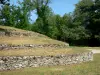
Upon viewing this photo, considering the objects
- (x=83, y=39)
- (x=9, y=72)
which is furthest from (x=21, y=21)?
(x=9, y=72)

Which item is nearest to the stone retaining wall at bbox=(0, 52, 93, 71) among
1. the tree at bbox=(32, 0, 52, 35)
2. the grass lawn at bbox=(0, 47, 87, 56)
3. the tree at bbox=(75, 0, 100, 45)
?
the grass lawn at bbox=(0, 47, 87, 56)

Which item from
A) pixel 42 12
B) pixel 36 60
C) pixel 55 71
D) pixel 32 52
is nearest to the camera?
pixel 55 71

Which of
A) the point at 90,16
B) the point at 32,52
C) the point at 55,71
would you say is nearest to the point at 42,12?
the point at 90,16

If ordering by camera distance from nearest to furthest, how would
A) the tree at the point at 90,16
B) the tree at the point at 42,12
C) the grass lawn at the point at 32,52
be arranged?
1. the grass lawn at the point at 32,52
2. the tree at the point at 90,16
3. the tree at the point at 42,12

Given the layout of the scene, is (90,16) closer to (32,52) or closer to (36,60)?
(32,52)

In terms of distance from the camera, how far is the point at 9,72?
19266mm

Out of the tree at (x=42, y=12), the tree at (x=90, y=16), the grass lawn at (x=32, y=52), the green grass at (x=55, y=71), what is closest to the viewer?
the green grass at (x=55, y=71)

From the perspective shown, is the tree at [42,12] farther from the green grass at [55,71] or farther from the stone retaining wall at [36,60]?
the green grass at [55,71]

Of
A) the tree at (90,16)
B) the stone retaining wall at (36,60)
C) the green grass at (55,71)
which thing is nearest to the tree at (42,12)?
the tree at (90,16)

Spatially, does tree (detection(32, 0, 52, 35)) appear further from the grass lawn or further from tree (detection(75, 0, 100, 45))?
the grass lawn

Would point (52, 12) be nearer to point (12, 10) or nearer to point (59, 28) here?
point (59, 28)

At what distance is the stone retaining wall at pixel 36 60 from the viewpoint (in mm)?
20156

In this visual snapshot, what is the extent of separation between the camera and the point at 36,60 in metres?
21.3

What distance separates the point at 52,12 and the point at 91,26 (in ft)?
31.9
